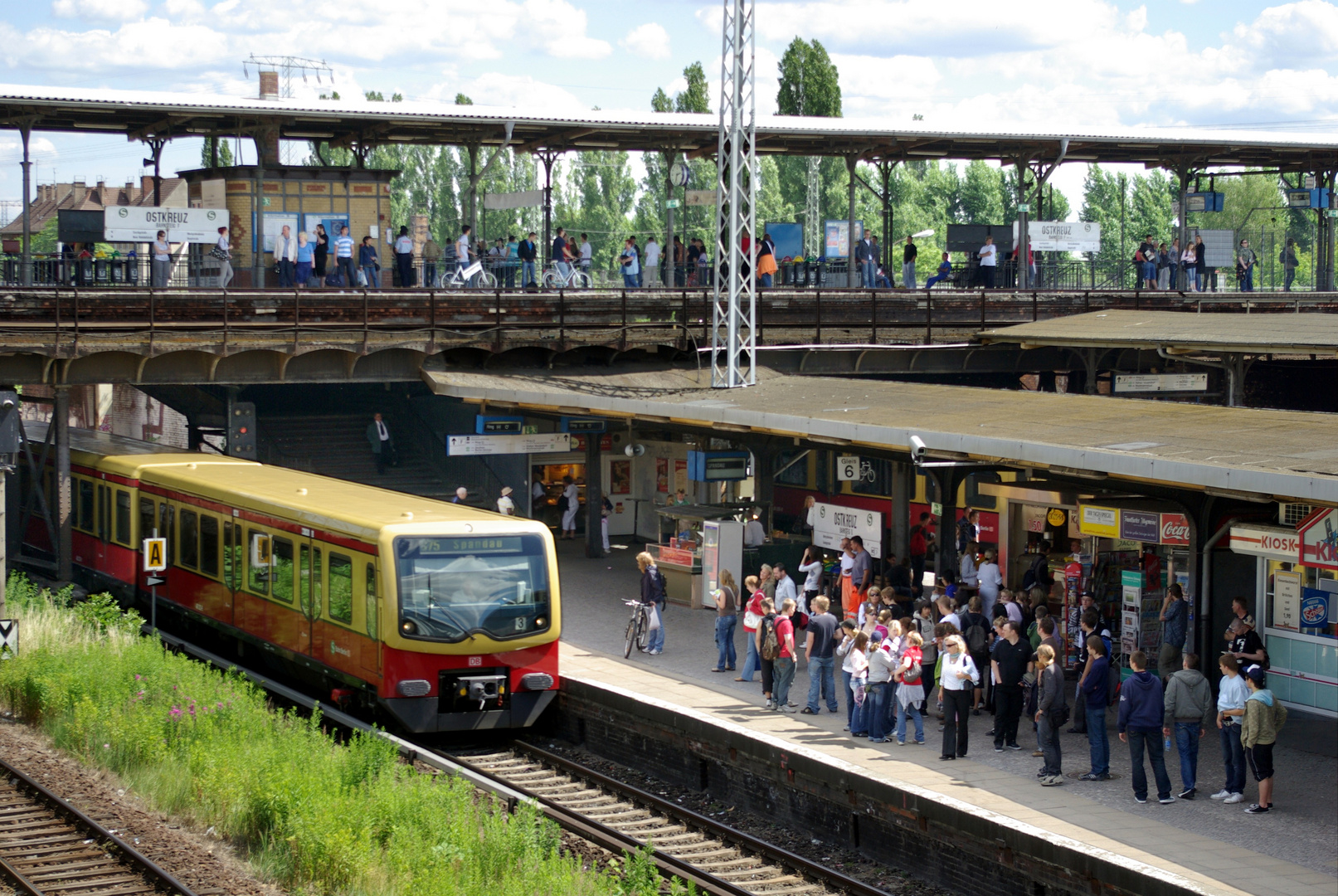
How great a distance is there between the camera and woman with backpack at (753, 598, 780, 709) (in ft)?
53.6

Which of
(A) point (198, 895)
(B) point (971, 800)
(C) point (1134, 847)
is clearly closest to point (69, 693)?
(A) point (198, 895)

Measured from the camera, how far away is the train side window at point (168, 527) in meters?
20.2

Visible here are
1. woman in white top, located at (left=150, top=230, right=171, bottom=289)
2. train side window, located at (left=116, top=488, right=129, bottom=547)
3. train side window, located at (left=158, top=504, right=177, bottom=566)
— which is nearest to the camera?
train side window, located at (left=158, top=504, right=177, bottom=566)

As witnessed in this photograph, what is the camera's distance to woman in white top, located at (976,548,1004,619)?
Result: 1756 cm

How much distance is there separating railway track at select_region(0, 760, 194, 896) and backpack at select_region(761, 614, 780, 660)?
6.87 meters

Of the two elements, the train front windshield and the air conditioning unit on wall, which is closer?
the air conditioning unit on wall

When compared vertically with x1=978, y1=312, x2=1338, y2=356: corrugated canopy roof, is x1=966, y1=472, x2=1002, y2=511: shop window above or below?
below

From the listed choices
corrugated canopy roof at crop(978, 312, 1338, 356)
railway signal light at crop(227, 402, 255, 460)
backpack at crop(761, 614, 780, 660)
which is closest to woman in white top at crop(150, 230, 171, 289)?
railway signal light at crop(227, 402, 255, 460)

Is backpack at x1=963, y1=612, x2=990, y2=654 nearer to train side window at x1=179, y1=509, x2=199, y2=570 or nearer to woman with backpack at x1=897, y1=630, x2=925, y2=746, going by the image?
woman with backpack at x1=897, y1=630, x2=925, y2=746

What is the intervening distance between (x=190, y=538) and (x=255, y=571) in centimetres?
222

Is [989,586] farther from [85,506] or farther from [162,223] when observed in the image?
[162,223]

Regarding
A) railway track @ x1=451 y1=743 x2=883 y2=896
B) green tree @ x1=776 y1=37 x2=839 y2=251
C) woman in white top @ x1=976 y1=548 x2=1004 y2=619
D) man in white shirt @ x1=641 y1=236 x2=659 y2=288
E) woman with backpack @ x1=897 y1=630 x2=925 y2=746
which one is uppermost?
green tree @ x1=776 y1=37 x2=839 y2=251

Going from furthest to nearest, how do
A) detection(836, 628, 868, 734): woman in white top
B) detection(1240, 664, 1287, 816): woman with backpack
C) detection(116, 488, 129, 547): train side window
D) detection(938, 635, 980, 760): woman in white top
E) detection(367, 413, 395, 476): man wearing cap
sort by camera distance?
1. detection(367, 413, 395, 476): man wearing cap
2. detection(116, 488, 129, 547): train side window
3. detection(836, 628, 868, 734): woman in white top
4. detection(938, 635, 980, 760): woman in white top
5. detection(1240, 664, 1287, 816): woman with backpack

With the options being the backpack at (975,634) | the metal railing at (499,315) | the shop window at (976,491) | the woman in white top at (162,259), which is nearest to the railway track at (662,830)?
the backpack at (975,634)
